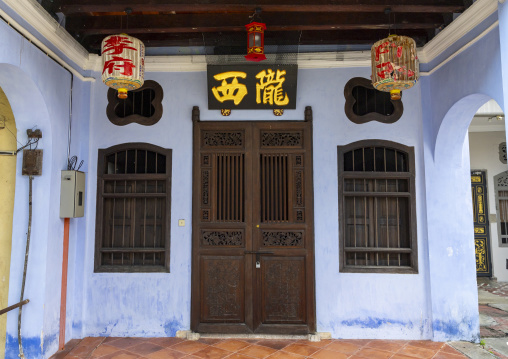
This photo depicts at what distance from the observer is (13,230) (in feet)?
12.6

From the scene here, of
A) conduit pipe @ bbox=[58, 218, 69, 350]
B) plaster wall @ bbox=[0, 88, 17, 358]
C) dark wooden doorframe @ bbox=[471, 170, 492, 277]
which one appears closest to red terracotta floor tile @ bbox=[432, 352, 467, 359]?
conduit pipe @ bbox=[58, 218, 69, 350]

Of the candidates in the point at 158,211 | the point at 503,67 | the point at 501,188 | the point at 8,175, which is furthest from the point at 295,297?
the point at 501,188

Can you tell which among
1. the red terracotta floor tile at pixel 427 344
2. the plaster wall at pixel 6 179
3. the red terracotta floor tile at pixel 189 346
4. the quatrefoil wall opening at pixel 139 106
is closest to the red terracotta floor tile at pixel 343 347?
the red terracotta floor tile at pixel 427 344

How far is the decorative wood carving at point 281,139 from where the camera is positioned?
4645mm

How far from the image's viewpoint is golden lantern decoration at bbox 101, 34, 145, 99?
3.55m

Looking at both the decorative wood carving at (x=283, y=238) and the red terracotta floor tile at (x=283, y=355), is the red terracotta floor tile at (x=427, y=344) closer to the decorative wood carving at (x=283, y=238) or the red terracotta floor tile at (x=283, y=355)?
the red terracotta floor tile at (x=283, y=355)

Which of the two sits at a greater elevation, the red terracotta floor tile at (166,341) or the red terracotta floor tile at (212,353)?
the red terracotta floor tile at (166,341)

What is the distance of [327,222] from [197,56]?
2615mm

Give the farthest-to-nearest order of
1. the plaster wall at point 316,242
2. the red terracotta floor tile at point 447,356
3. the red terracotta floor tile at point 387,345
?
the plaster wall at point 316,242
the red terracotta floor tile at point 387,345
the red terracotta floor tile at point 447,356

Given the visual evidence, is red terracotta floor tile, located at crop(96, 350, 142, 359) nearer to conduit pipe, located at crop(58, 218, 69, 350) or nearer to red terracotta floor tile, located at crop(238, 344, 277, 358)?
conduit pipe, located at crop(58, 218, 69, 350)

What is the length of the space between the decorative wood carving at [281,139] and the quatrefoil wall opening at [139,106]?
1.36 metres

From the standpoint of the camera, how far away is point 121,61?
356cm

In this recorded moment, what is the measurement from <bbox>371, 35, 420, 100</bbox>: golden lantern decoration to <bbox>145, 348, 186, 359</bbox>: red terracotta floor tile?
346cm

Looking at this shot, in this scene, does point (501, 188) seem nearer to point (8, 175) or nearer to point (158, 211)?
point (158, 211)
